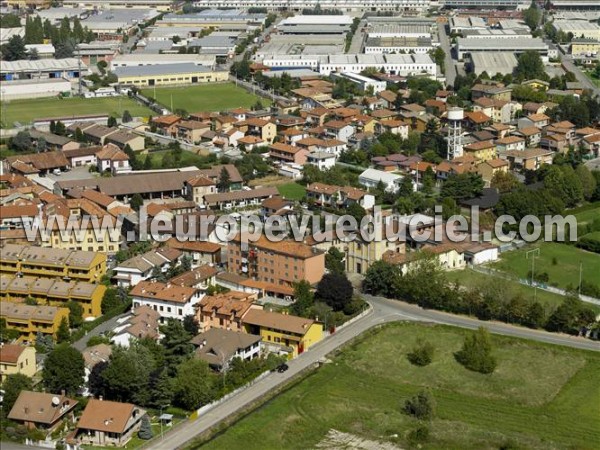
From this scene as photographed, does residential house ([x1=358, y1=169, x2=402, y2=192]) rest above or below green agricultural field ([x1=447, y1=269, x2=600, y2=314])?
above

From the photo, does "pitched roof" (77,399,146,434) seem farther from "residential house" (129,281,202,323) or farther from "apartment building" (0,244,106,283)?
"apartment building" (0,244,106,283)

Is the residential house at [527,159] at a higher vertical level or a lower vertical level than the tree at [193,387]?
higher

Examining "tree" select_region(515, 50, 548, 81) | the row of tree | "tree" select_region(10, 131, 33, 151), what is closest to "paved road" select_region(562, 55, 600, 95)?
"tree" select_region(515, 50, 548, 81)

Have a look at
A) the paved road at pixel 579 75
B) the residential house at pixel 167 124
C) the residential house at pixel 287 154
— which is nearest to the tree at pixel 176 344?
the residential house at pixel 287 154

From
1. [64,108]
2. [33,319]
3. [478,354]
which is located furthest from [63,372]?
[64,108]

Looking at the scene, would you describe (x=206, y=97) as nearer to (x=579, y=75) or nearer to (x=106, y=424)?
(x=579, y=75)

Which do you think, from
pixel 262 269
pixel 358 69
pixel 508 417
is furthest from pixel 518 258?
pixel 358 69

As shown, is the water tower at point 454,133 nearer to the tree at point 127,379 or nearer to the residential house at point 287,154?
the residential house at point 287,154
